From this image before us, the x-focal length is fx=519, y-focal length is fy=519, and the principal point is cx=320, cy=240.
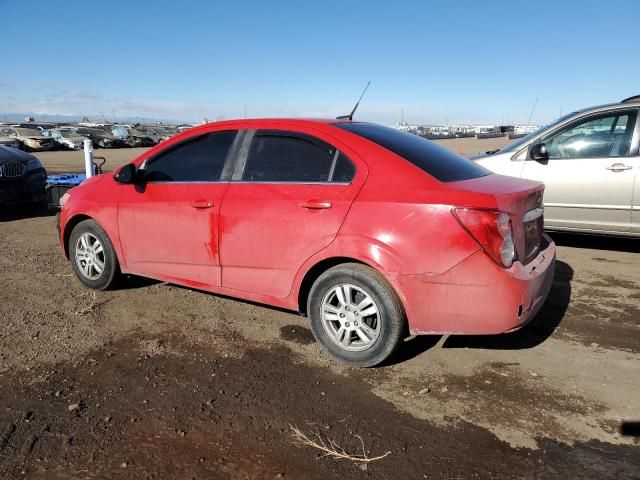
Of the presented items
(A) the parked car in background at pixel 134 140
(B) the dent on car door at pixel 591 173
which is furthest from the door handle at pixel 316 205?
(A) the parked car in background at pixel 134 140

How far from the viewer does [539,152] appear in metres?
6.30

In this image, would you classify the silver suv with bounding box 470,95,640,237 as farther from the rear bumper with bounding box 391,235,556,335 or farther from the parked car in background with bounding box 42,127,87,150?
the parked car in background with bounding box 42,127,87,150

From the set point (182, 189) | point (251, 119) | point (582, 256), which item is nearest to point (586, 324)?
point (582, 256)

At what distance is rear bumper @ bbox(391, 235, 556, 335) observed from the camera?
307 centimetres

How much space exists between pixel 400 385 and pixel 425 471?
0.83 metres

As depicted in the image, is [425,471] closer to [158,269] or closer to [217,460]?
[217,460]

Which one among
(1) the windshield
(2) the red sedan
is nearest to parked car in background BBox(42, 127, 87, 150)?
(1) the windshield

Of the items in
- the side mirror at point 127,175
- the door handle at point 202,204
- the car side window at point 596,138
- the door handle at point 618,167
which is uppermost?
the car side window at point 596,138

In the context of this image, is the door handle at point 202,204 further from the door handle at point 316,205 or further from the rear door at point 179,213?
the door handle at point 316,205

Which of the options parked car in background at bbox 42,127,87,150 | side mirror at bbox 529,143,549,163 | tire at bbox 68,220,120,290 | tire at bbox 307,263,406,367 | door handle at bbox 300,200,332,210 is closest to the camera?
tire at bbox 307,263,406,367

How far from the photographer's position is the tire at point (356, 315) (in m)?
3.31

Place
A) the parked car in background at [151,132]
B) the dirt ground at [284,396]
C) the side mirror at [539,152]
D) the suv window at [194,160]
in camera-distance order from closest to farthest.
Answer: the dirt ground at [284,396] → the suv window at [194,160] → the side mirror at [539,152] → the parked car in background at [151,132]

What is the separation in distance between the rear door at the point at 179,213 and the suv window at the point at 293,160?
28 cm

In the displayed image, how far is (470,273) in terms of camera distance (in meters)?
3.08
